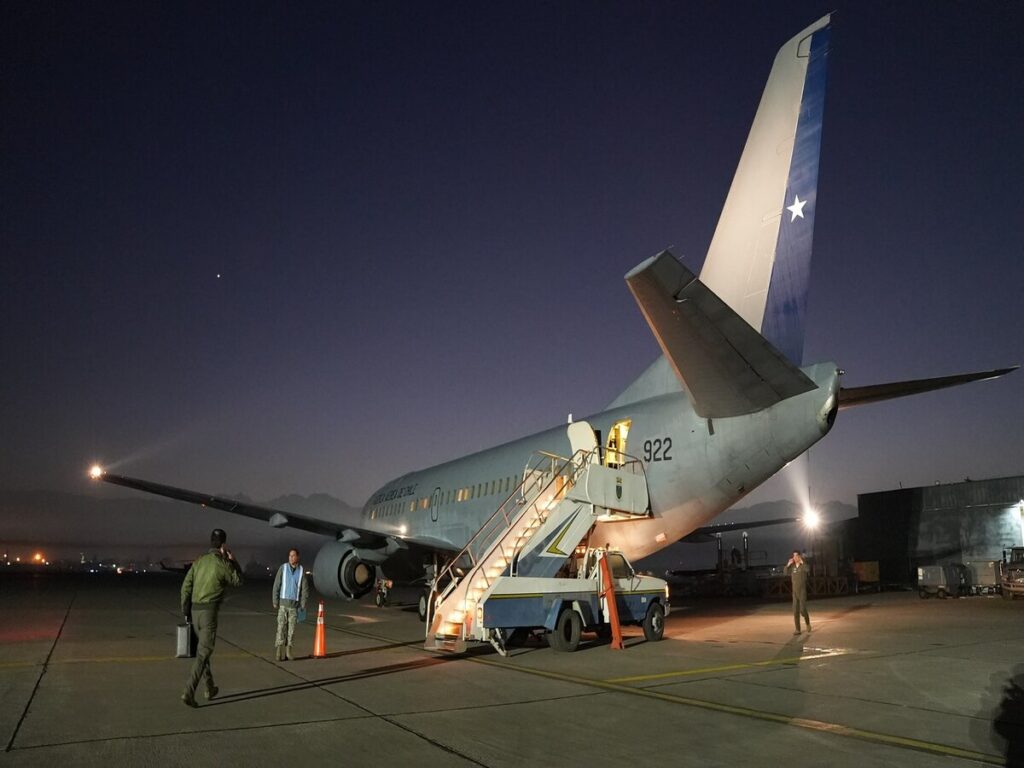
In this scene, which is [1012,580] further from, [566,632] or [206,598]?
[206,598]

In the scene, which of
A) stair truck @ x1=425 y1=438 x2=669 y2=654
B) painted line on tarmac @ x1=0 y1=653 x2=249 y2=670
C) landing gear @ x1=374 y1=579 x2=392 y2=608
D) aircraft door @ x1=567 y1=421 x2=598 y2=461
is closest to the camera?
painted line on tarmac @ x1=0 y1=653 x2=249 y2=670

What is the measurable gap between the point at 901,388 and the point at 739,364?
351 centimetres

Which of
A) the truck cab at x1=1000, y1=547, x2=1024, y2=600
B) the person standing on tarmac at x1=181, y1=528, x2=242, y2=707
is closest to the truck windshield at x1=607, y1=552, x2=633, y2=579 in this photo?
the person standing on tarmac at x1=181, y1=528, x2=242, y2=707

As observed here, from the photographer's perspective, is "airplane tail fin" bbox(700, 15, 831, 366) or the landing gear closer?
"airplane tail fin" bbox(700, 15, 831, 366)

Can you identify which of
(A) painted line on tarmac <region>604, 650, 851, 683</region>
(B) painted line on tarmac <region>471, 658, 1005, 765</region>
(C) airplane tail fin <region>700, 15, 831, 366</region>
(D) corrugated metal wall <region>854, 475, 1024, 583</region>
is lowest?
(A) painted line on tarmac <region>604, 650, 851, 683</region>

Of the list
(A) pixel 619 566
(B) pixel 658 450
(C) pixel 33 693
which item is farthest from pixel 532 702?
(B) pixel 658 450

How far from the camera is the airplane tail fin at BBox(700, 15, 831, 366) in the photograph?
12.6 metres

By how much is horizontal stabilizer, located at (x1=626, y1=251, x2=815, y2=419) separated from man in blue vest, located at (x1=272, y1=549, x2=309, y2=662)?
652 centimetres

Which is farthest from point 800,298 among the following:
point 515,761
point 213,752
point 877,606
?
point 877,606

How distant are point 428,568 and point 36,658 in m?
11.3

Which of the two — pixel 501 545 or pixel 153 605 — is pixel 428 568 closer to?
pixel 501 545

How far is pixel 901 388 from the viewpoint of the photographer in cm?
1202

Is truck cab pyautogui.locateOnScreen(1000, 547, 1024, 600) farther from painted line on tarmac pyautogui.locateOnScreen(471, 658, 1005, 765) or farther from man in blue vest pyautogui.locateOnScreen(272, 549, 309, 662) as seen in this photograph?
man in blue vest pyautogui.locateOnScreen(272, 549, 309, 662)

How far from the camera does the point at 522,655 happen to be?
13016mm
